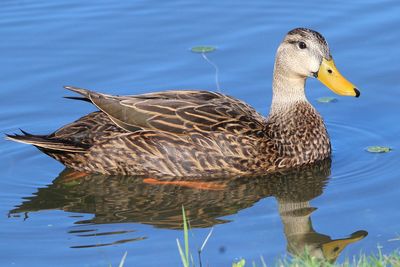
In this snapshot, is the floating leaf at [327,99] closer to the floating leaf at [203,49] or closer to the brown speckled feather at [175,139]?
the brown speckled feather at [175,139]

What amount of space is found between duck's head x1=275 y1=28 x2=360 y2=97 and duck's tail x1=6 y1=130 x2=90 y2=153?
6.92 ft

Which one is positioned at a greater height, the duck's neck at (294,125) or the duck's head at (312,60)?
the duck's head at (312,60)

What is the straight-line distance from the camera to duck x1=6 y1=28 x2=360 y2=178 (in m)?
10.1

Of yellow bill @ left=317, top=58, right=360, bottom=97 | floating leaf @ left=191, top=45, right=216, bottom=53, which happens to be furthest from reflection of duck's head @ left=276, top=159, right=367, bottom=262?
floating leaf @ left=191, top=45, right=216, bottom=53

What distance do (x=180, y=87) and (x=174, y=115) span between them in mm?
1481

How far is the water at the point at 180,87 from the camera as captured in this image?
8.54 metres

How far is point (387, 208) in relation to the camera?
353 inches

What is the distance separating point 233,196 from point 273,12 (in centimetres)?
416

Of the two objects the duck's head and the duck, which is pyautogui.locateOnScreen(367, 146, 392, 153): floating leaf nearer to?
the duck

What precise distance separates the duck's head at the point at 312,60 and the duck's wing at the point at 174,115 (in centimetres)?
72

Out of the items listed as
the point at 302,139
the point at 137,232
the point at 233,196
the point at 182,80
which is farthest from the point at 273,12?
the point at 137,232

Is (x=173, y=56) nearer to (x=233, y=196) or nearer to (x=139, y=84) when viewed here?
(x=139, y=84)

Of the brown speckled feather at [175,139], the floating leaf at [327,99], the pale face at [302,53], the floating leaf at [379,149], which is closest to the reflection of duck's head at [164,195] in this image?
the brown speckled feather at [175,139]

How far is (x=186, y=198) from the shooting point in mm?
9656
